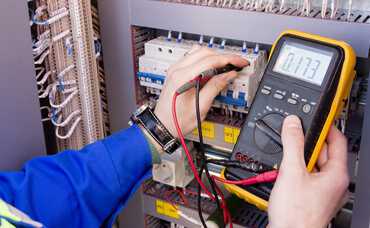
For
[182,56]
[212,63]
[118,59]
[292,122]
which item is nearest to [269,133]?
[292,122]

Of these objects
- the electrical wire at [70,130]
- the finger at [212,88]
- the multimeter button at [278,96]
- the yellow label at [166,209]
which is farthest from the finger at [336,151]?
the electrical wire at [70,130]

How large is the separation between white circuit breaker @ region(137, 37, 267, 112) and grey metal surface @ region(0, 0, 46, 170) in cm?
25

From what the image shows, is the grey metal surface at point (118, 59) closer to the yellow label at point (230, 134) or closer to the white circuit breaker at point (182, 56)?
the white circuit breaker at point (182, 56)

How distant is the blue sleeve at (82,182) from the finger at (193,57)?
147 millimetres

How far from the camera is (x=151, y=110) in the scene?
3.27ft

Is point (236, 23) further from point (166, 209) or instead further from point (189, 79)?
point (166, 209)

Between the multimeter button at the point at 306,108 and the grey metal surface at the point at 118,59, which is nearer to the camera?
the multimeter button at the point at 306,108

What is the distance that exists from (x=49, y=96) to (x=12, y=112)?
16 cm

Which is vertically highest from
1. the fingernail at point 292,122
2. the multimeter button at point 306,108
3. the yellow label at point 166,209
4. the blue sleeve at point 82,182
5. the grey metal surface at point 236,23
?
the grey metal surface at point 236,23

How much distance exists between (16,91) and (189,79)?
327 millimetres

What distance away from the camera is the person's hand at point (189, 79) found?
0.93 meters

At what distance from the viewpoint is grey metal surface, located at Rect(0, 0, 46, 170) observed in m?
0.91

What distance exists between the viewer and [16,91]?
0.94 metres

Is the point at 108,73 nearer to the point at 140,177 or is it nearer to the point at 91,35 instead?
the point at 91,35
